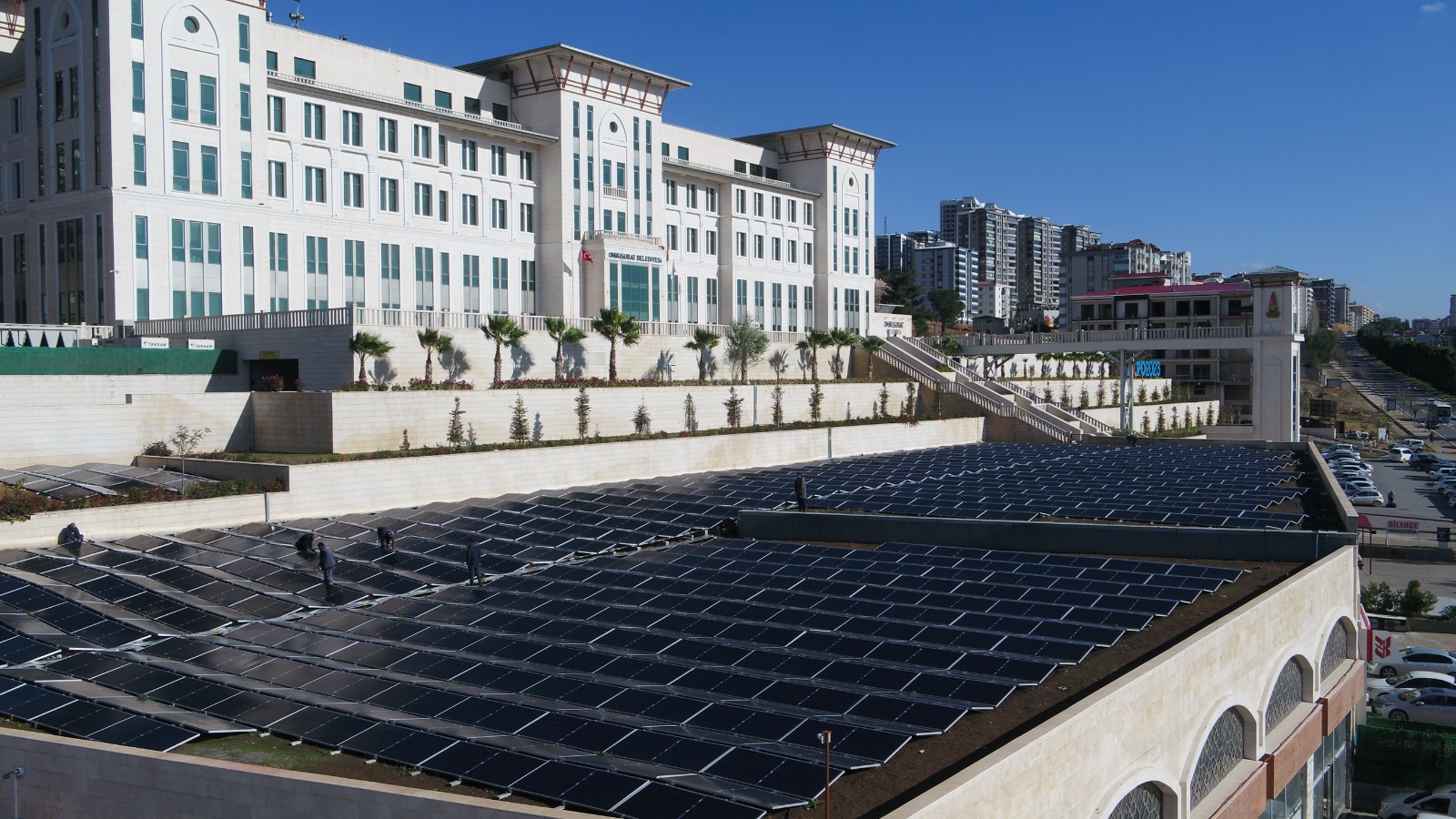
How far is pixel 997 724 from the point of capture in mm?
17031

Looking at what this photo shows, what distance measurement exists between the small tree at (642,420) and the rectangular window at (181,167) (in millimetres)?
25306

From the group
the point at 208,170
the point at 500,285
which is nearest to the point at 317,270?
the point at 208,170

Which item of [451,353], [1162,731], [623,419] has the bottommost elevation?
[1162,731]

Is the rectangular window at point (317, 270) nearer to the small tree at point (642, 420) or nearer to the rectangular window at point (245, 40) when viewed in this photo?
the rectangular window at point (245, 40)

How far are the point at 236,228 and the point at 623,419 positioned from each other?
22.6 metres

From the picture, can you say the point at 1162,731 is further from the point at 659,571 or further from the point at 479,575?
the point at 479,575

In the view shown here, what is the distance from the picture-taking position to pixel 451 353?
55.2 meters

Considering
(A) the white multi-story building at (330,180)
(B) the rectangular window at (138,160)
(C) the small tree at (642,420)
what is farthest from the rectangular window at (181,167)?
(C) the small tree at (642,420)

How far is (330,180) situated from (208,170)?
24.8 feet

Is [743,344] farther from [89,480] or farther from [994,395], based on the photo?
[89,480]

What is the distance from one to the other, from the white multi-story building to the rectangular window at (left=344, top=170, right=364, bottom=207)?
0.12 meters

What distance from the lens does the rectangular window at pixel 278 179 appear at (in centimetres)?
5872

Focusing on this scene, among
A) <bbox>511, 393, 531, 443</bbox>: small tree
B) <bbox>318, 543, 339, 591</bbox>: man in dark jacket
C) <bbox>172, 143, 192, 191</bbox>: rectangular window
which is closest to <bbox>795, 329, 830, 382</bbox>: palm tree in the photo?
<bbox>511, 393, 531, 443</bbox>: small tree

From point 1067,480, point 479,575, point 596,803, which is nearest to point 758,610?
point 479,575
